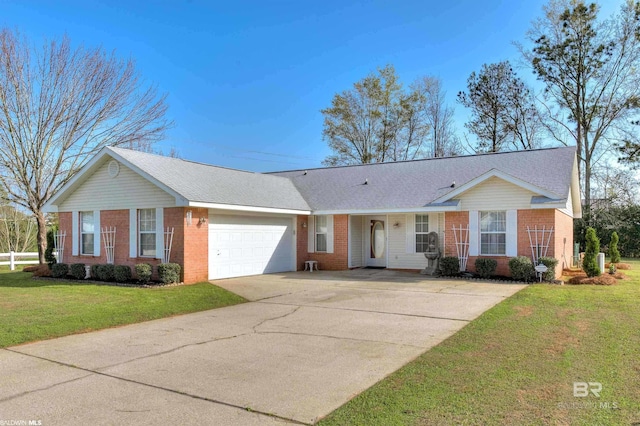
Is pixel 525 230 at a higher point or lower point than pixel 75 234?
higher

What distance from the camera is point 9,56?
20.8 m

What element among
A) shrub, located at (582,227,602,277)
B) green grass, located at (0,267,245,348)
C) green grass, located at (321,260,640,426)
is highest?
shrub, located at (582,227,602,277)

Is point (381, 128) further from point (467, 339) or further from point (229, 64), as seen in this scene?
point (467, 339)

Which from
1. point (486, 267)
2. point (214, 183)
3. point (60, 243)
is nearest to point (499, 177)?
point (486, 267)

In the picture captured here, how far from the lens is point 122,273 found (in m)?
14.9

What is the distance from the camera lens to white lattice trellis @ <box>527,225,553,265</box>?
14773 millimetres

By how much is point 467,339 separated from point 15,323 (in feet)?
26.9

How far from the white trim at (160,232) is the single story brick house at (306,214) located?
6 cm

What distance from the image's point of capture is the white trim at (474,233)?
629 inches

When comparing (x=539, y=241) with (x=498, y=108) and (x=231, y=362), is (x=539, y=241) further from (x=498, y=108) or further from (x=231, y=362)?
(x=498, y=108)

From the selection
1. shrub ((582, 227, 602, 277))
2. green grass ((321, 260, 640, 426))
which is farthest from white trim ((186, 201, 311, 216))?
shrub ((582, 227, 602, 277))

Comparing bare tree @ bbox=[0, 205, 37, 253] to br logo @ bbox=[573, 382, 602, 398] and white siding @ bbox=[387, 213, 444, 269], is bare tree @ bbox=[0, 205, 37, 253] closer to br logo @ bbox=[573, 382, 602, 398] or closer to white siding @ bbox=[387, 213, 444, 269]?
white siding @ bbox=[387, 213, 444, 269]

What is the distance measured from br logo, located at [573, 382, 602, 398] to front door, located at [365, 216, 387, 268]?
1438 centimetres

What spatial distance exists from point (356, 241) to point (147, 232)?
8.49 m
